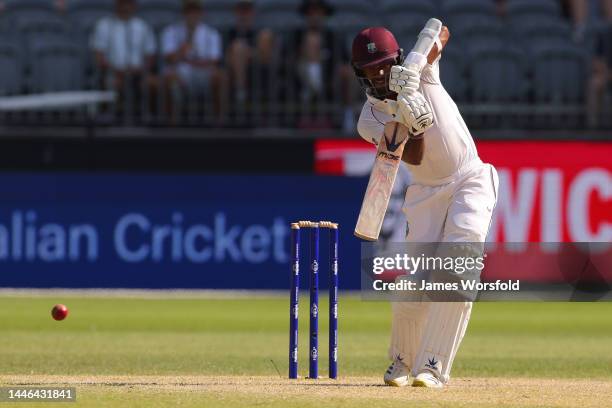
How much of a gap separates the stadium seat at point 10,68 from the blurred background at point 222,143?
2 centimetres

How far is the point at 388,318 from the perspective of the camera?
13398 millimetres

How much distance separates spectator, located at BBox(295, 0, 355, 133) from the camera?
591 inches

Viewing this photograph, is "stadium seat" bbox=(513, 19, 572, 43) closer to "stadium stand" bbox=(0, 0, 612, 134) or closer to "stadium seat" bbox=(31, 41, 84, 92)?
"stadium stand" bbox=(0, 0, 612, 134)

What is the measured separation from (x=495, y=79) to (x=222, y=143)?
3045 mm

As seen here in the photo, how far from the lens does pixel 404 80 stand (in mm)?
6824

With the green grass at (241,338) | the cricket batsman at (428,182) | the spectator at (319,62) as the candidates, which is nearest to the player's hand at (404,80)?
the cricket batsman at (428,182)

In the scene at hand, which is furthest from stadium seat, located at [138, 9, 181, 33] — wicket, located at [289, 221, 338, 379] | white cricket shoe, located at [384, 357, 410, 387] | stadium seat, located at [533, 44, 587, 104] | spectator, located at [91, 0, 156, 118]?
white cricket shoe, located at [384, 357, 410, 387]

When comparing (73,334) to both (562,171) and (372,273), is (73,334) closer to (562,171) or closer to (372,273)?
(372,273)

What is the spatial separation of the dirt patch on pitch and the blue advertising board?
642 cm

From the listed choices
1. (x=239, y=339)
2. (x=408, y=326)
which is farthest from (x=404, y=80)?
(x=239, y=339)

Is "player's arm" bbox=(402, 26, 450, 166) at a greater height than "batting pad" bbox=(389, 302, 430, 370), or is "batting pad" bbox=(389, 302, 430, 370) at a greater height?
"player's arm" bbox=(402, 26, 450, 166)

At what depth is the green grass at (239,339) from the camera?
902 centimetres

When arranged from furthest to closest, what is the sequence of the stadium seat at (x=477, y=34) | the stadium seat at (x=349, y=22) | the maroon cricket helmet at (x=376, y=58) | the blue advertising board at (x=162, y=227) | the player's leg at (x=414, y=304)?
1. the stadium seat at (x=477, y=34)
2. the stadium seat at (x=349, y=22)
3. the blue advertising board at (x=162, y=227)
4. the player's leg at (x=414, y=304)
5. the maroon cricket helmet at (x=376, y=58)

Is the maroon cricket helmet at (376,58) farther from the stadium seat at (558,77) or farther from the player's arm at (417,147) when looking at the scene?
the stadium seat at (558,77)
